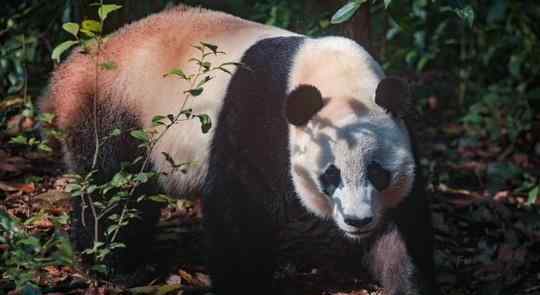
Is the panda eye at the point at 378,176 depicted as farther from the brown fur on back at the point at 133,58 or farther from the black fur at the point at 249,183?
the brown fur on back at the point at 133,58

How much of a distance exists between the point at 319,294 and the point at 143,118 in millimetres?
1348

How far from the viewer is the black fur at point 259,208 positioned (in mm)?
3930

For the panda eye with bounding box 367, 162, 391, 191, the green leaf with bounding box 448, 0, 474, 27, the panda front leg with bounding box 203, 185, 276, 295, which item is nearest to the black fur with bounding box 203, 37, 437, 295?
the panda front leg with bounding box 203, 185, 276, 295

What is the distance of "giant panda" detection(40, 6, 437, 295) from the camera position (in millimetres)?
3621

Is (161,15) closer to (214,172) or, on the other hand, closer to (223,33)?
(223,33)

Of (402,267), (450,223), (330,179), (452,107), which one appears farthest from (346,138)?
(452,107)

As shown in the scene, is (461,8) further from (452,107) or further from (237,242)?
(452,107)

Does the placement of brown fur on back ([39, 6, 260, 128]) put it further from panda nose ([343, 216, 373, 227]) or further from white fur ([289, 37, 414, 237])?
panda nose ([343, 216, 373, 227])

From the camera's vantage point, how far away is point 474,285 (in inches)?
175

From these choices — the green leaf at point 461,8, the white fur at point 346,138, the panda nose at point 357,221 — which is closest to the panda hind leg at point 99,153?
the white fur at point 346,138

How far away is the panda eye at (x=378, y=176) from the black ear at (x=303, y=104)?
0.40m

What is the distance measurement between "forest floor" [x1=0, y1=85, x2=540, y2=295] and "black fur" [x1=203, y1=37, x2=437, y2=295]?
344 mm

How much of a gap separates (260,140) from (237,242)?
52 centimetres

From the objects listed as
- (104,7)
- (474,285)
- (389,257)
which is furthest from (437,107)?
(104,7)
